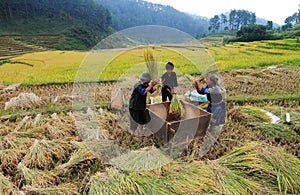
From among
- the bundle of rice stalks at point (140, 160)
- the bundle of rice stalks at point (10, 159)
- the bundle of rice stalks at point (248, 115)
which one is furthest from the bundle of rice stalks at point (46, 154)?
the bundle of rice stalks at point (248, 115)

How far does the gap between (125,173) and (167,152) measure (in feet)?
2.59

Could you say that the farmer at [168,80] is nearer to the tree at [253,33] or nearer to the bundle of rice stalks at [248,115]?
the bundle of rice stalks at [248,115]

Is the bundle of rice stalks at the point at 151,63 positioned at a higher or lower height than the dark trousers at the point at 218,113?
higher

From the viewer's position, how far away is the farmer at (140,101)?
321cm

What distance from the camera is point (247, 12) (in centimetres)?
6819

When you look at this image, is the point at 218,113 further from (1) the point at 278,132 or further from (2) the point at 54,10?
(2) the point at 54,10

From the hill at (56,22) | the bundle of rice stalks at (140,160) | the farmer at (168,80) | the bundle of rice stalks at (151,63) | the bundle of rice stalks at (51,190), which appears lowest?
the bundle of rice stalks at (51,190)

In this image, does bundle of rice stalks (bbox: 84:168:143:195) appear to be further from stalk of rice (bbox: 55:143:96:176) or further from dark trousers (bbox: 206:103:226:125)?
dark trousers (bbox: 206:103:226:125)

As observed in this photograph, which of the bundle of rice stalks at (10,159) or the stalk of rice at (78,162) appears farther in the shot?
the bundle of rice stalks at (10,159)

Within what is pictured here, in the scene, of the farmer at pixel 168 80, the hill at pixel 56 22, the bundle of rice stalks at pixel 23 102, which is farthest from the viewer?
the hill at pixel 56 22

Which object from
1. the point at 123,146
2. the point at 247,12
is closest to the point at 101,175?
the point at 123,146

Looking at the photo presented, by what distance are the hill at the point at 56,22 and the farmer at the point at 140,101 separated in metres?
29.4

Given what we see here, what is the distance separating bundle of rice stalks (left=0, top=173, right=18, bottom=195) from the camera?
2.28 meters

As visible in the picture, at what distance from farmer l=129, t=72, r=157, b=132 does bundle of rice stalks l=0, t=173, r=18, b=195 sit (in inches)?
67.9
